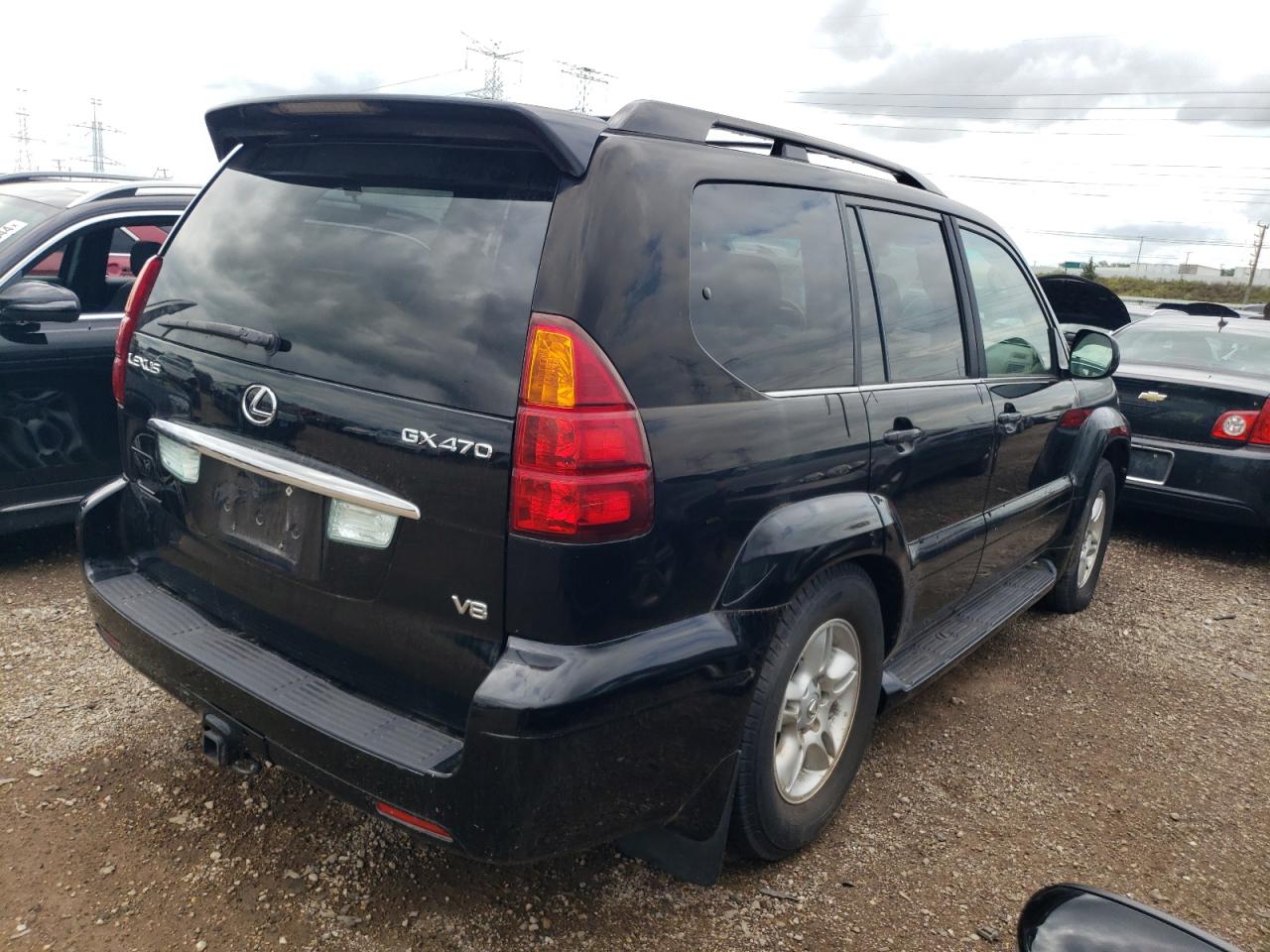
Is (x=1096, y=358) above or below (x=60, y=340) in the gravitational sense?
above

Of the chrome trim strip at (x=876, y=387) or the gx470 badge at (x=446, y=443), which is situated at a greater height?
the chrome trim strip at (x=876, y=387)

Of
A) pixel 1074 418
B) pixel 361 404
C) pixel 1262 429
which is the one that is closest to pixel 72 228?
pixel 361 404

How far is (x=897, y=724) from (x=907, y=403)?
1.38 m

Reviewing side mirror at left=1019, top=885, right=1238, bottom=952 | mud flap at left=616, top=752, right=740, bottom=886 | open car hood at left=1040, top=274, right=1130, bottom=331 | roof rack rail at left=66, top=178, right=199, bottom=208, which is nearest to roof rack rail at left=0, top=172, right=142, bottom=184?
roof rack rail at left=66, top=178, right=199, bottom=208

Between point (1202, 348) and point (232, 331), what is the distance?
261 inches

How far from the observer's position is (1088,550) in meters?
4.95

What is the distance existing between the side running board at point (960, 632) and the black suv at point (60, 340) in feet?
12.0

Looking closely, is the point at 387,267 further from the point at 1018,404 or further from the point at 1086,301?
the point at 1086,301

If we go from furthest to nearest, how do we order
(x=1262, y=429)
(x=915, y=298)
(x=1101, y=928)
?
(x=1262, y=429) → (x=915, y=298) → (x=1101, y=928)

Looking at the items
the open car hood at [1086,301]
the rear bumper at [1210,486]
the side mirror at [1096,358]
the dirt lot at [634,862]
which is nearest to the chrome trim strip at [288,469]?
the dirt lot at [634,862]

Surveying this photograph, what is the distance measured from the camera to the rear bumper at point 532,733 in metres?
1.82

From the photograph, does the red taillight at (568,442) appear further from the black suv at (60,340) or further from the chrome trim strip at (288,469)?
the black suv at (60,340)

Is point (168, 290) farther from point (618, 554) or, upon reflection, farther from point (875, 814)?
point (875, 814)

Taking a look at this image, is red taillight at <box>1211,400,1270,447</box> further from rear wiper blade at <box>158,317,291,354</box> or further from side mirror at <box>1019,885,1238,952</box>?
rear wiper blade at <box>158,317,291,354</box>
